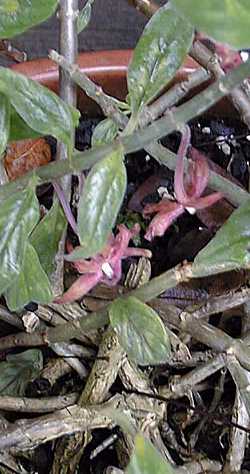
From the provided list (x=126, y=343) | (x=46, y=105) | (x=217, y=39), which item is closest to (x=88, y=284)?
(x=126, y=343)

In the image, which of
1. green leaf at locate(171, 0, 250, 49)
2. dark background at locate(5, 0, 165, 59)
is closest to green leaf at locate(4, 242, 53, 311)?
green leaf at locate(171, 0, 250, 49)

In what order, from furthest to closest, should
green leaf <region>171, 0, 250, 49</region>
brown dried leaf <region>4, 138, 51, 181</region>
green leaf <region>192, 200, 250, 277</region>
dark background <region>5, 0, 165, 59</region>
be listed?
dark background <region>5, 0, 165, 59</region>, brown dried leaf <region>4, 138, 51, 181</region>, green leaf <region>192, 200, 250, 277</region>, green leaf <region>171, 0, 250, 49</region>

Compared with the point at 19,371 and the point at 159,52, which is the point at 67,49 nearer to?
the point at 159,52

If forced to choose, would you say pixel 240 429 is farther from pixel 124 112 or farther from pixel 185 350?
pixel 124 112

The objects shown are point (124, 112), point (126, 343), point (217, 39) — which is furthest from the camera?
point (124, 112)

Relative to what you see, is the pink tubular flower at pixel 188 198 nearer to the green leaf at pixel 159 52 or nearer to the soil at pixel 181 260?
the green leaf at pixel 159 52

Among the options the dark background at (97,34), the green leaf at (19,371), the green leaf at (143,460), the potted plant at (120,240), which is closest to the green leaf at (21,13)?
the potted plant at (120,240)

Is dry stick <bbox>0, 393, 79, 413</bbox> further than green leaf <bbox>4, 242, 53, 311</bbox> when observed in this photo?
Yes

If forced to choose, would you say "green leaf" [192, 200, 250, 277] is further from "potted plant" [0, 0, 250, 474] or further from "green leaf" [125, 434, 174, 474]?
"green leaf" [125, 434, 174, 474]
